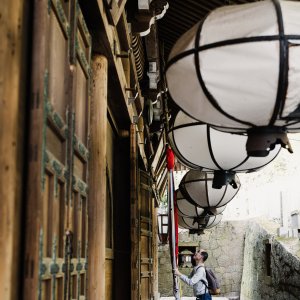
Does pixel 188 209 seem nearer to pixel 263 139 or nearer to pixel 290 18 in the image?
pixel 263 139

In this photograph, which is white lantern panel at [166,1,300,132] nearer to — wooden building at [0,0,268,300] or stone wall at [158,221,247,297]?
wooden building at [0,0,268,300]

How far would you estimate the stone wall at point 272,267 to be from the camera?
11.4 metres

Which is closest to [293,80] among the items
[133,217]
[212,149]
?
[212,149]

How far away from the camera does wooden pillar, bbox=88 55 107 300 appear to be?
166 inches

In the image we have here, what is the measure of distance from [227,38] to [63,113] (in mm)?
1050

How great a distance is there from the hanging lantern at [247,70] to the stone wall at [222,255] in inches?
840

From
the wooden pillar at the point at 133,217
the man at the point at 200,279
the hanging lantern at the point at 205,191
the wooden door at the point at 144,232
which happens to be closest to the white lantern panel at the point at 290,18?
the wooden pillar at the point at 133,217

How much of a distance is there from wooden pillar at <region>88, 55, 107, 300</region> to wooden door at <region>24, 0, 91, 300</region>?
2.50ft

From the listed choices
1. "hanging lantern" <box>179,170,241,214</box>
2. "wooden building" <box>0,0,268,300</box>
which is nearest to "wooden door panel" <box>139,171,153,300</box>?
"hanging lantern" <box>179,170,241,214</box>

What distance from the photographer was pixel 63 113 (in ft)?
9.01

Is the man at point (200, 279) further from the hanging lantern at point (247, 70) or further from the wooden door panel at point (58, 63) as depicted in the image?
the wooden door panel at point (58, 63)

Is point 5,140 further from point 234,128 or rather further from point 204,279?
point 204,279

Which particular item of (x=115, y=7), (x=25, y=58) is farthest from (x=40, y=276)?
(x=115, y=7)

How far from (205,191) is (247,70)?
531cm
